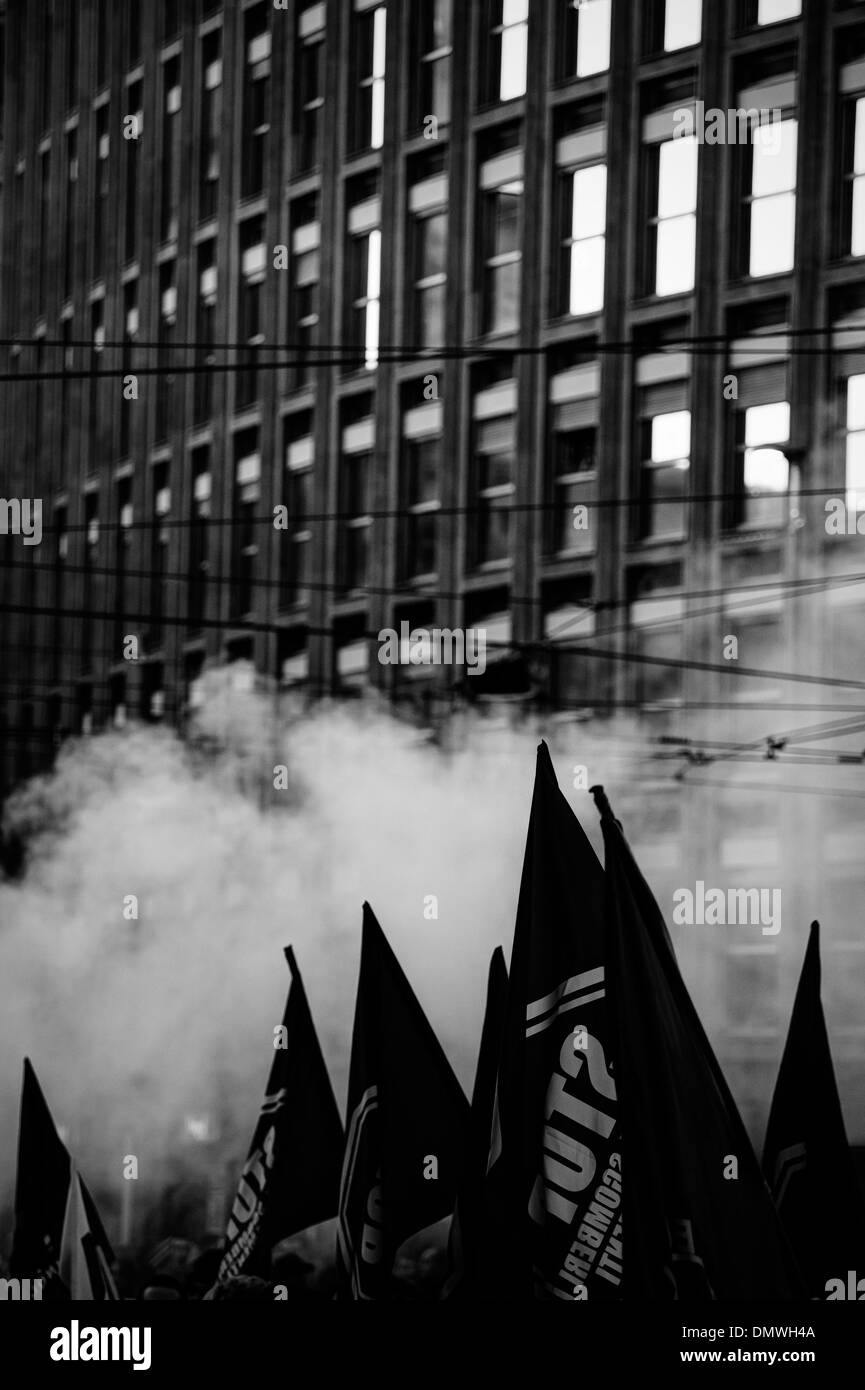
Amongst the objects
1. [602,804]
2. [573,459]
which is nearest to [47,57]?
[573,459]

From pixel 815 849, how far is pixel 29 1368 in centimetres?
921

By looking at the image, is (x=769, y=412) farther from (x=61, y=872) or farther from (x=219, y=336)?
(x=61, y=872)

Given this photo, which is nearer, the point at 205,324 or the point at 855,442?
the point at 855,442

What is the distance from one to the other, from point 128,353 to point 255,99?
9.89 ft

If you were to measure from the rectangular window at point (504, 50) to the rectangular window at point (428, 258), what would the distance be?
2.74 feet

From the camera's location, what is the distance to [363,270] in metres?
17.1

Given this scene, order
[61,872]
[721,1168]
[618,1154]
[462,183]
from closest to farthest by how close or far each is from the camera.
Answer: [721,1168] < [618,1154] < [462,183] < [61,872]

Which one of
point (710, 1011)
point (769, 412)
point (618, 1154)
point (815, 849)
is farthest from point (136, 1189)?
point (618, 1154)

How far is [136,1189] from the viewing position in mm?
18578

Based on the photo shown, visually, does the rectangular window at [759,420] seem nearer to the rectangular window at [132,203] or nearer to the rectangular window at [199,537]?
the rectangular window at [199,537]

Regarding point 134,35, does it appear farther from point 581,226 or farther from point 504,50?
point 581,226
